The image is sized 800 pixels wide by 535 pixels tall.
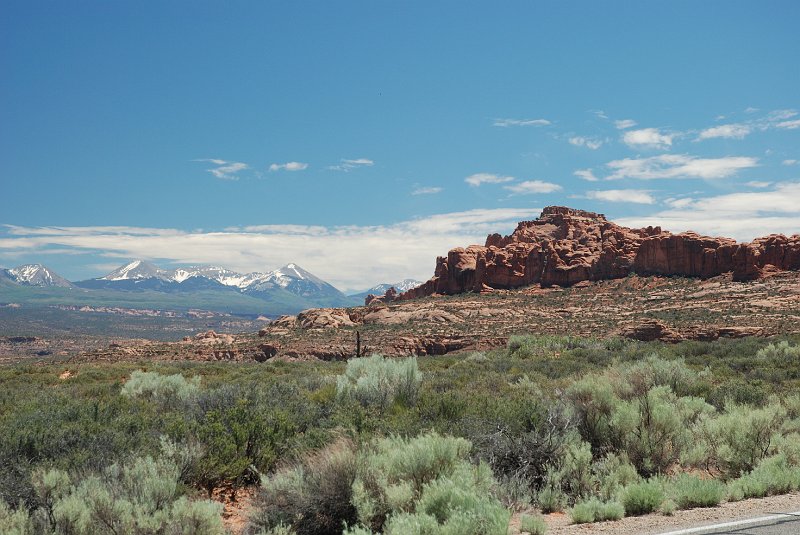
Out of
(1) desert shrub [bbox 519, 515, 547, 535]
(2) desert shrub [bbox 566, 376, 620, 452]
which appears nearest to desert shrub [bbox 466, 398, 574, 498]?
(2) desert shrub [bbox 566, 376, 620, 452]

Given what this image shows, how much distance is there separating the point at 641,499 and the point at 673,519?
1.65ft

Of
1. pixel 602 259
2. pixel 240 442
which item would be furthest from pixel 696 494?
pixel 602 259

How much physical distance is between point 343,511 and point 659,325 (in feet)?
131

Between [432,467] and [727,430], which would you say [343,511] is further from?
[727,430]

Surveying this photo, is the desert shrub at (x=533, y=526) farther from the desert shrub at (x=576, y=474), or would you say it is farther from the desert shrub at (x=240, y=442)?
the desert shrub at (x=240, y=442)

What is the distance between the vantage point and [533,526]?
6273mm

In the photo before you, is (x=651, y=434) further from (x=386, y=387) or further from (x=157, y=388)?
(x=157, y=388)

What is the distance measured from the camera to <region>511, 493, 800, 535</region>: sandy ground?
6469 millimetres

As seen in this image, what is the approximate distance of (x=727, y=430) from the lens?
9898 millimetres

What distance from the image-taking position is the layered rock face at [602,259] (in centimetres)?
6506

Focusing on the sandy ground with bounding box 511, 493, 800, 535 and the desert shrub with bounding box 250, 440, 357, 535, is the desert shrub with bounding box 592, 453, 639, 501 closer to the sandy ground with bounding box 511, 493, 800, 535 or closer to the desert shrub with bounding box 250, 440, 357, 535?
the sandy ground with bounding box 511, 493, 800, 535

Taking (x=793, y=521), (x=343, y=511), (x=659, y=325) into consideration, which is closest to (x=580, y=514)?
(x=793, y=521)

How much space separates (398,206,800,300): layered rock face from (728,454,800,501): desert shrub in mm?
64421

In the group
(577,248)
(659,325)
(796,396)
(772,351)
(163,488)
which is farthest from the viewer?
(577,248)
